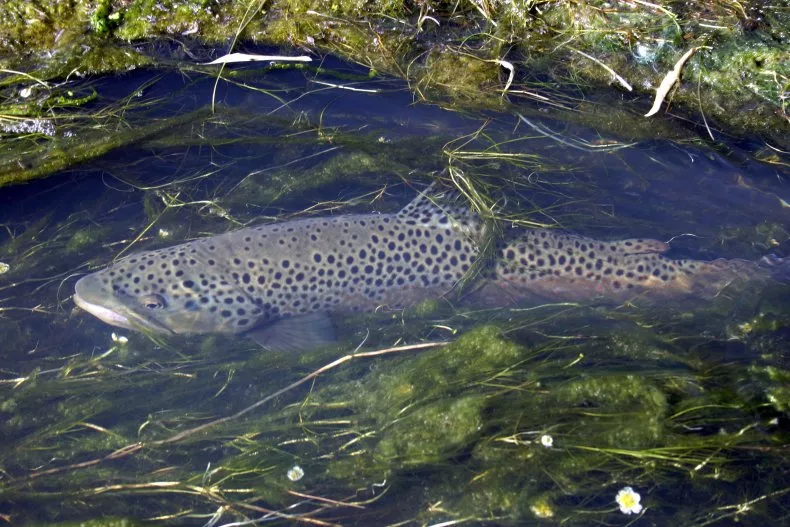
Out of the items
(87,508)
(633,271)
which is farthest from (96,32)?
(633,271)

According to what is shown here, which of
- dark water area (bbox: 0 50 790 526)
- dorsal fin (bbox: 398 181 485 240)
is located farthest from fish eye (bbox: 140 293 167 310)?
dorsal fin (bbox: 398 181 485 240)

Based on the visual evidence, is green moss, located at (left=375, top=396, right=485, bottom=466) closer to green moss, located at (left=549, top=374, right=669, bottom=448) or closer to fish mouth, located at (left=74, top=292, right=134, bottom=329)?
green moss, located at (left=549, top=374, right=669, bottom=448)

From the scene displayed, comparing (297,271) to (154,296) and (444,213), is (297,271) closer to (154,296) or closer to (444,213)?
(154,296)

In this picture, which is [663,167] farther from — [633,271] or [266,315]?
[266,315]

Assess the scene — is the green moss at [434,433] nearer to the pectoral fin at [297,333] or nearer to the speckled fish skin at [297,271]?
the pectoral fin at [297,333]

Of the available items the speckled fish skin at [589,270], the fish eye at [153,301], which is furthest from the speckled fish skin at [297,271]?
the speckled fish skin at [589,270]

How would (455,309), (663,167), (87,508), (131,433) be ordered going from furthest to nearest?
(663,167), (455,309), (131,433), (87,508)
